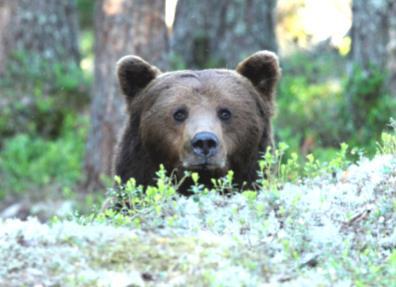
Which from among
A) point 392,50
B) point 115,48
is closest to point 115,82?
point 115,48

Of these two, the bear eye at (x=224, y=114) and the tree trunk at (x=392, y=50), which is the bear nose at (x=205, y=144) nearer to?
the bear eye at (x=224, y=114)

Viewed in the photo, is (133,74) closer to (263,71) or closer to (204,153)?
(263,71)

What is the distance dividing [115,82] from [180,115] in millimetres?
5293

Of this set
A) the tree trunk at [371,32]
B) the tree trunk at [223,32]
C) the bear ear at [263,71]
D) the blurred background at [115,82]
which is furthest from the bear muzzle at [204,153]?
the tree trunk at [223,32]

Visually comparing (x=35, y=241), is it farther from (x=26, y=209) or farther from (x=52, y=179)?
(x=52, y=179)

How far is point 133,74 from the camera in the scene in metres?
8.17

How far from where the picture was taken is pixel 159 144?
305 inches

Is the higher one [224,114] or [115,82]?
[224,114]

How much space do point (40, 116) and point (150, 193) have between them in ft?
34.0

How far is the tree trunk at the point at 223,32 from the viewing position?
1655 centimetres

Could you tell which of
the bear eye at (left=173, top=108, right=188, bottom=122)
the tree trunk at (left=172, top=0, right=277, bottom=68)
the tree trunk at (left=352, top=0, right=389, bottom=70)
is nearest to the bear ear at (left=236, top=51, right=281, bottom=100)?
the bear eye at (left=173, top=108, right=188, bottom=122)

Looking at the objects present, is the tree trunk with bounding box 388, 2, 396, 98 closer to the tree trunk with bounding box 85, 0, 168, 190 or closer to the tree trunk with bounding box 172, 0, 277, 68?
the tree trunk with bounding box 172, 0, 277, 68

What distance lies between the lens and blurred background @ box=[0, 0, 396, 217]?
12898 millimetres

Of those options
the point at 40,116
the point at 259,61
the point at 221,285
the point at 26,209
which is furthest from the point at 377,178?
the point at 40,116
